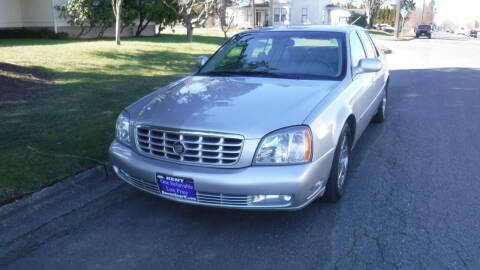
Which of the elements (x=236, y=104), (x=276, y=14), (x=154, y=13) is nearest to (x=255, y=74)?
(x=236, y=104)

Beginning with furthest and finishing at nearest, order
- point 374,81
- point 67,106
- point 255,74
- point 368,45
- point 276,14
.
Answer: point 276,14, point 67,106, point 368,45, point 374,81, point 255,74

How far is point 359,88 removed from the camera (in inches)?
183

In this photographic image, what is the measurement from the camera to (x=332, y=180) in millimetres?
3732

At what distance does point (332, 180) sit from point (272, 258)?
98 centimetres

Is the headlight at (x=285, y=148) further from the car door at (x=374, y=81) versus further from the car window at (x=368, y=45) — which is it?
the car window at (x=368, y=45)

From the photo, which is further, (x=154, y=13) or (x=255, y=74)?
(x=154, y=13)

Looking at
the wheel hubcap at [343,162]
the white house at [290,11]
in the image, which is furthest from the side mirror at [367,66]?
the white house at [290,11]

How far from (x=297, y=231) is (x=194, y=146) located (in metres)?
1.11

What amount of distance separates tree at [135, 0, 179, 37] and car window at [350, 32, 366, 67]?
60.0 ft

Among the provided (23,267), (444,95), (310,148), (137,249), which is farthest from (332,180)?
(444,95)

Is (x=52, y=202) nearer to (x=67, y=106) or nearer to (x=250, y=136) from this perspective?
(x=250, y=136)

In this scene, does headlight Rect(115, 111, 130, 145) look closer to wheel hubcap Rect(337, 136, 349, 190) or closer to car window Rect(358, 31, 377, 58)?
wheel hubcap Rect(337, 136, 349, 190)

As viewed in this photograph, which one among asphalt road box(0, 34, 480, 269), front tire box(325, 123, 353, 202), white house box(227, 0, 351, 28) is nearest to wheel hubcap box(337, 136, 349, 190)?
front tire box(325, 123, 353, 202)

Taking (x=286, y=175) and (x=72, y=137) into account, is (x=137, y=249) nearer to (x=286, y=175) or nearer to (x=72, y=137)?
(x=286, y=175)
